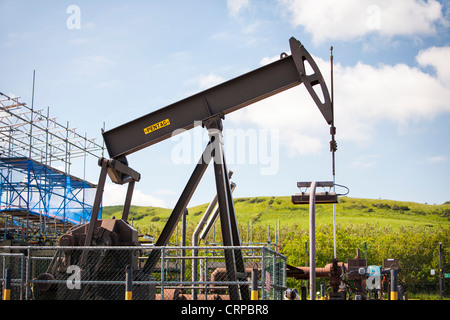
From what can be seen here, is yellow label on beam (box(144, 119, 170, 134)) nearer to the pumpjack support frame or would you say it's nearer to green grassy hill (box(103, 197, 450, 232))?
the pumpjack support frame

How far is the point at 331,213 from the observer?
429ft

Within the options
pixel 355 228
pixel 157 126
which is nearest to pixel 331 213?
pixel 355 228

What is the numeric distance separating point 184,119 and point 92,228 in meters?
3.31

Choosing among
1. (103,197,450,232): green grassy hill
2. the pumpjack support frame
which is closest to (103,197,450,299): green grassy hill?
(103,197,450,232): green grassy hill

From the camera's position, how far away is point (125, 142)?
45.3 ft

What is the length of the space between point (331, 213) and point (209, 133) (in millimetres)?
121034

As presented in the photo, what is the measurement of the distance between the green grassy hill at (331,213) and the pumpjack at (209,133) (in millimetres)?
109323

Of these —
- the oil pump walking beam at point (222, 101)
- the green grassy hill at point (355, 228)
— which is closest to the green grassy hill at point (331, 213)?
the green grassy hill at point (355, 228)

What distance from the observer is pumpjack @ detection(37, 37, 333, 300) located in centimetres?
1265

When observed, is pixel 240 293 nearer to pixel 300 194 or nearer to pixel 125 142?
pixel 300 194

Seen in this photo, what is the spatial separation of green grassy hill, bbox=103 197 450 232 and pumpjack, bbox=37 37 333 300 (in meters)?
109

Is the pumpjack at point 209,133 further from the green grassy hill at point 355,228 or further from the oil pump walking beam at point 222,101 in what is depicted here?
the green grassy hill at point 355,228
